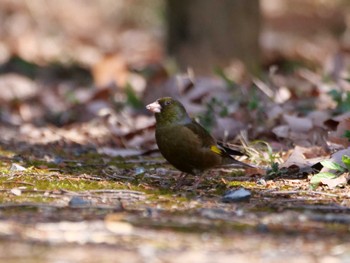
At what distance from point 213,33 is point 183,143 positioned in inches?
204

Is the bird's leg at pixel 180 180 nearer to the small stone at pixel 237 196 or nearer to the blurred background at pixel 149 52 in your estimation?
the small stone at pixel 237 196

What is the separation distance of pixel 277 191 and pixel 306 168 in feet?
1.67

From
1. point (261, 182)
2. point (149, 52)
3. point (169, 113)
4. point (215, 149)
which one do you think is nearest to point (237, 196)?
point (261, 182)

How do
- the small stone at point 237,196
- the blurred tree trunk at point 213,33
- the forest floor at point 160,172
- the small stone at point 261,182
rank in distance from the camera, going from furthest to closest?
the blurred tree trunk at point 213,33 < the small stone at point 261,182 < the small stone at point 237,196 < the forest floor at point 160,172

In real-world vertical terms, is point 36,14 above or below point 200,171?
above

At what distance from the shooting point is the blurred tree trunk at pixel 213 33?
31.8ft

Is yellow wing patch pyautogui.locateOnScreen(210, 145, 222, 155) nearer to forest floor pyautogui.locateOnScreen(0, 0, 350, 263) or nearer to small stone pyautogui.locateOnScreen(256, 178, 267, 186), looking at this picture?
forest floor pyautogui.locateOnScreen(0, 0, 350, 263)

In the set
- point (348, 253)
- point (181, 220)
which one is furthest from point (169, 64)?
point (348, 253)

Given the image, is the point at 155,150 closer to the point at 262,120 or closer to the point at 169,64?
the point at 262,120

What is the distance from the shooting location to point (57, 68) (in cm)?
1154

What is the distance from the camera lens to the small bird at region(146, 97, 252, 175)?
4.68 metres

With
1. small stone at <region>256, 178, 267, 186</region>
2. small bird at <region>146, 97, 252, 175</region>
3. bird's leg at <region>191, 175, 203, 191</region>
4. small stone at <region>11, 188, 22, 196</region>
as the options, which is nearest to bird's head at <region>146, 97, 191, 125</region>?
small bird at <region>146, 97, 252, 175</region>

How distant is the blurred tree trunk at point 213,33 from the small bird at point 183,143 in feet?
15.7

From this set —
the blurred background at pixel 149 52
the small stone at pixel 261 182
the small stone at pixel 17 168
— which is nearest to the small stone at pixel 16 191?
the small stone at pixel 17 168
